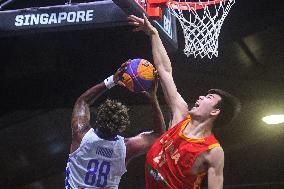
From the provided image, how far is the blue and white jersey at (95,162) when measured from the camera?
13.7ft

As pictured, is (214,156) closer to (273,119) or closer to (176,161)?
(176,161)

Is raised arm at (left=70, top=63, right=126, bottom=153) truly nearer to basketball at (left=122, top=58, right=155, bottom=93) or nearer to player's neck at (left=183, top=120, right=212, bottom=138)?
basketball at (left=122, top=58, right=155, bottom=93)

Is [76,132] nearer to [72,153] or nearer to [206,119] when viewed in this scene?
[72,153]

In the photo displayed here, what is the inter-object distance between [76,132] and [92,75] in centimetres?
285

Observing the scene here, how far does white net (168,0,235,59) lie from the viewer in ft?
19.0

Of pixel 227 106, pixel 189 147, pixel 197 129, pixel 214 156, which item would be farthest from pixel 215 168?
pixel 227 106

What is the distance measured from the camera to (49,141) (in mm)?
9906

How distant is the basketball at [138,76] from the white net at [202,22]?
1.48 meters

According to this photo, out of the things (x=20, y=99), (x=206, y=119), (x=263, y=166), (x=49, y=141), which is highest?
(x=206, y=119)

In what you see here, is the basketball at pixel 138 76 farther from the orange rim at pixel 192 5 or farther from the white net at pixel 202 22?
the white net at pixel 202 22

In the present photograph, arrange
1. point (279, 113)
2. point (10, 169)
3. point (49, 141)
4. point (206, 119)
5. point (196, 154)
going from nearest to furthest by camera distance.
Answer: point (196, 154) < point (206, 119) < point (279, 113) < point (49, 141) < point (10, 169)

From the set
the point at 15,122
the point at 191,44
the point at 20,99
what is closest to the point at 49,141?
the point at 15,122

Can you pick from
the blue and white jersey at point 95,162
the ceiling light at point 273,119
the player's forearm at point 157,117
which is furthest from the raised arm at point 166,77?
the ceiling light at point 273,119

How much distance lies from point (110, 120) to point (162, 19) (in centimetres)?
139
